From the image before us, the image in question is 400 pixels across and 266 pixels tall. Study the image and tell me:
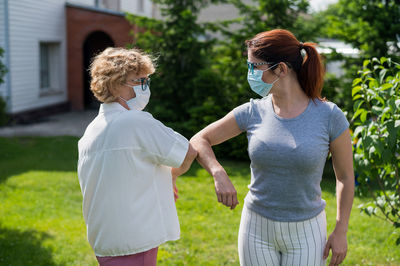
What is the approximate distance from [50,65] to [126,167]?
53.7 feet

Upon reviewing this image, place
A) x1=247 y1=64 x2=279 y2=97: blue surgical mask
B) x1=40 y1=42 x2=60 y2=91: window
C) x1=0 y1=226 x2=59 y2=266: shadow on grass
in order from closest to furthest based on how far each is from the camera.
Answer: x1=247 y1=64 x2=279 y2=97: blue surgical mask < x1=0 y1=226 x2=59 y2=266: shadow on grass < x1=40 y1=42 x2=60 y2=91: window

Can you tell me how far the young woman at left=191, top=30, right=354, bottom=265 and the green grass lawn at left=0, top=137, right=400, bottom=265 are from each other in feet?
6.50

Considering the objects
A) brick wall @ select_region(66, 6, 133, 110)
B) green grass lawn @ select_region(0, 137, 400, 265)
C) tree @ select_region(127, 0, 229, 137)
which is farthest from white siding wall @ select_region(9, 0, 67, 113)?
green grass lawn @ select_region(0, 137, 400, 265)

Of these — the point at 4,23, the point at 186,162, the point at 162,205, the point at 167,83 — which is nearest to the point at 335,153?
the point at 186,162

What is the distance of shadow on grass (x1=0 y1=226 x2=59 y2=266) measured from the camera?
462 cm

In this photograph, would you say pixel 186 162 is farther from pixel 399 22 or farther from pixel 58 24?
pixel 58 24

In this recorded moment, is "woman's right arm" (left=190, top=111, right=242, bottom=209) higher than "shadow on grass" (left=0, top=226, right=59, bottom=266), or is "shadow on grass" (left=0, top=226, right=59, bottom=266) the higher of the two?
"woman's right arm" (left=190, top=111, right=242, bottom=209)

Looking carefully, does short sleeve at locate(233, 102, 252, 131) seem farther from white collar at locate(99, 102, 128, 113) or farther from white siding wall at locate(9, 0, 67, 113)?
white siding wall at locate(9, 0, 67, 113)

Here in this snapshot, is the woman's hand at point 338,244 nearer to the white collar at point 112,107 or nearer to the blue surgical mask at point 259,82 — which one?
the blue surgical mask at point 259,82

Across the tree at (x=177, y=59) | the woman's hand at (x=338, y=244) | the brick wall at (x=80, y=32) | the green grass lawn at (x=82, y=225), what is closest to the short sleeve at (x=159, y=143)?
the woman's hand at (x=338, y=244)

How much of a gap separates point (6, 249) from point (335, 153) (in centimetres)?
392

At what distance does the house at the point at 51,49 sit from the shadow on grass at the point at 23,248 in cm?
956

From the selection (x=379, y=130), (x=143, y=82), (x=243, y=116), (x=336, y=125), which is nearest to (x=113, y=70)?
(x=143, y=82)

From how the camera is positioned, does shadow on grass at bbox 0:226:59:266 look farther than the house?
No
